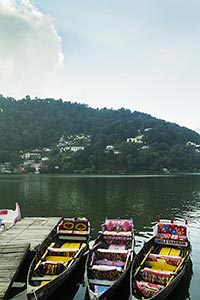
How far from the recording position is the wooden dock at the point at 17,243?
15781 mm

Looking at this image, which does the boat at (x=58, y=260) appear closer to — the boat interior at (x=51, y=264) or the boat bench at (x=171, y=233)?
the boat interior at (x=51, y=264)

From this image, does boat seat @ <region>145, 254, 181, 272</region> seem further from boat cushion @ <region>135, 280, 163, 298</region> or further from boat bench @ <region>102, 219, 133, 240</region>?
boat bench @ <region>102, 219, 133, 240</region>

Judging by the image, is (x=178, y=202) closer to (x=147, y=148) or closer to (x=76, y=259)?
(x=76, y=259)

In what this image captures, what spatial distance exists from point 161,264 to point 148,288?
146 inches

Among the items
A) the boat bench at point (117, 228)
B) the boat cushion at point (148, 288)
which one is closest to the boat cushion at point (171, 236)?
the boat bench at point (117, 228)

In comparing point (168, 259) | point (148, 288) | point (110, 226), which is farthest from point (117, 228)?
point (148, 288)

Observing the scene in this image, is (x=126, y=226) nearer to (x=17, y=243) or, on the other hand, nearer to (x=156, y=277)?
(x=17, y=243)

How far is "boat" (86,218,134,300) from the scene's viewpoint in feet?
50.5

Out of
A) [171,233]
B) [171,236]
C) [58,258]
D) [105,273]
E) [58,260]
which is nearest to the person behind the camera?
[105,273]

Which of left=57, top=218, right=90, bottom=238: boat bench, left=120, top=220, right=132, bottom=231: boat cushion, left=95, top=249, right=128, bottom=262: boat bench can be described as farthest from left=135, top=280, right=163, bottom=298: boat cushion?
left=57, top=218, right=90, bottom=238: boat bench

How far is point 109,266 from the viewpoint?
57.2ft

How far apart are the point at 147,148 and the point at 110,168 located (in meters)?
29.8

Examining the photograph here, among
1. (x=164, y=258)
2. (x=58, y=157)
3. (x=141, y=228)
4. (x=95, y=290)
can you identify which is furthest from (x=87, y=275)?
(x=58, y=157)

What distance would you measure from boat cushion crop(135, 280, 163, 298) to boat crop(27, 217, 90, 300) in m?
3.89
